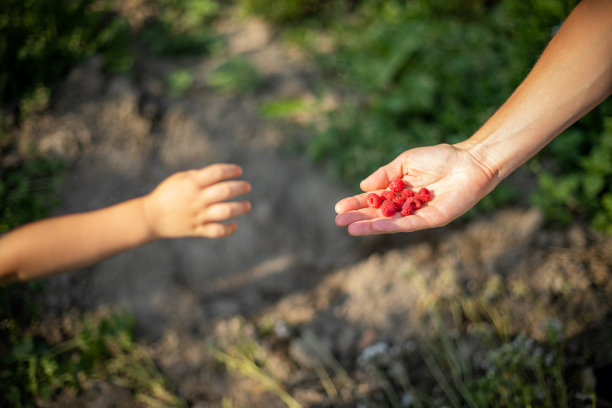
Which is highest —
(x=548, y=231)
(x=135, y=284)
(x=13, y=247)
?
(x=13, y=247)

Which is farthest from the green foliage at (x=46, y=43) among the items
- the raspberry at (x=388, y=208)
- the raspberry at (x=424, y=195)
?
the raspberry at (x=424, y=195)

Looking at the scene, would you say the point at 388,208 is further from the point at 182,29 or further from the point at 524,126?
the point at 182,29

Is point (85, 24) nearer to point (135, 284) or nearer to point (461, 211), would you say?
point (135, 284)

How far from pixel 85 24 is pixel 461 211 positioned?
416 cm

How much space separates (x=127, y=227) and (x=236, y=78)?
7.71ft

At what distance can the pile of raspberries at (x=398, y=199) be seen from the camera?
2.26 meters

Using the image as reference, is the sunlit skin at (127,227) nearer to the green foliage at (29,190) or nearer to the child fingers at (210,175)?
the child fingers at (210,175)

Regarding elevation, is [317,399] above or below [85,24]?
below

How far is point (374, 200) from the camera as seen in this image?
91.9 inches

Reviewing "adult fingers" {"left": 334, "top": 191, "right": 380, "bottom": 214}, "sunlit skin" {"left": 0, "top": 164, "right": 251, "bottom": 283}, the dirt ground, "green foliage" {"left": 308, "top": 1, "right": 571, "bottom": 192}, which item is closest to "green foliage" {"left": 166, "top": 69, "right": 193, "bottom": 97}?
the dirt ground

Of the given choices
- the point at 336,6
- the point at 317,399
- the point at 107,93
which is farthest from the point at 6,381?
the point at 336,6

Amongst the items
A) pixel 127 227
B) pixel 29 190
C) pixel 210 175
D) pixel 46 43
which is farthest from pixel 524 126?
pixel 46 43

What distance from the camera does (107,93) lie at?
4.07 meters

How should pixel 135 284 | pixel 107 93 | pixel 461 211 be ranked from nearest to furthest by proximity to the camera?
pixel 461 211
pixel 135 284
pixel 107 93
